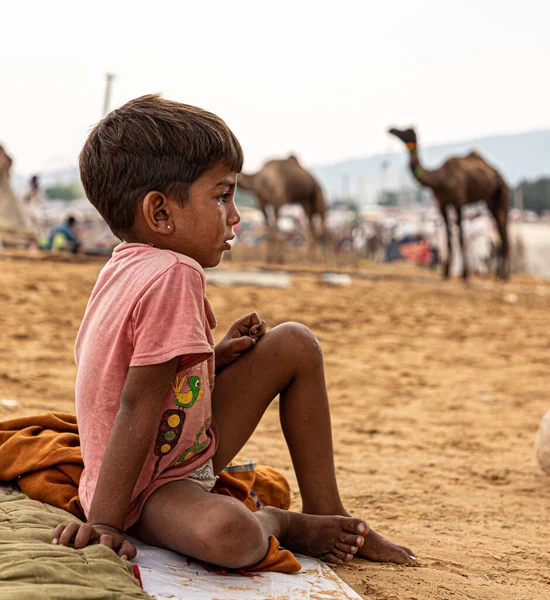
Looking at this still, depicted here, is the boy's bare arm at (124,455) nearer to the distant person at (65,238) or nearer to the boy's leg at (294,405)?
the boy's leg at (294,405)

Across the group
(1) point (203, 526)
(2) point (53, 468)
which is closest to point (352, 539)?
(1) point (203, 526)

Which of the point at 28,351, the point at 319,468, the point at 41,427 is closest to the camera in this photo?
the point at 319,468

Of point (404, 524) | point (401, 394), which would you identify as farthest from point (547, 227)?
point (404, 524)

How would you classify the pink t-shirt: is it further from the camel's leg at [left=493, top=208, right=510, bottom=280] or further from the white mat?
the camel's leg at [left=493, top=208, right=510, bottom=280]

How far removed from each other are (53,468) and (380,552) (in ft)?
3.33

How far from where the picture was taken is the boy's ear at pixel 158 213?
197 cm

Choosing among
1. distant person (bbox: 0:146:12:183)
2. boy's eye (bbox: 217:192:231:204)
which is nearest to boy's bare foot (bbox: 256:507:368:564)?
boy's eye (bbox: 217:192:231:204)

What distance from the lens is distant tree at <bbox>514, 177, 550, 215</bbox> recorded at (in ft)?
209

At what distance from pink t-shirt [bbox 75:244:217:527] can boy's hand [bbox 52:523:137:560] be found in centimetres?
17

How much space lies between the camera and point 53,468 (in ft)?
7.66

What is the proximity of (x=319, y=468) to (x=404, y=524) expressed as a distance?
2.41ft

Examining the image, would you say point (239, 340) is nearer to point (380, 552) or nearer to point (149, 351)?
point (149, 351)

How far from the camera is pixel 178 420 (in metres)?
2.02

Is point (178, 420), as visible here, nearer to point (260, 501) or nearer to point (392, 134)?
point (260, 501)
